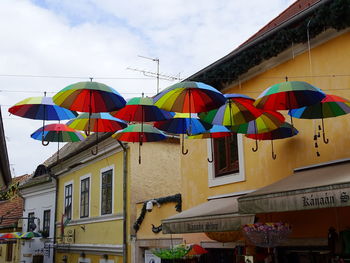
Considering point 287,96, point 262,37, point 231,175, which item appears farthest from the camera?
point 231,175

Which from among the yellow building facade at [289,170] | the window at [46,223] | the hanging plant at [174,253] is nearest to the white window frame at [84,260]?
the window at [46,223]

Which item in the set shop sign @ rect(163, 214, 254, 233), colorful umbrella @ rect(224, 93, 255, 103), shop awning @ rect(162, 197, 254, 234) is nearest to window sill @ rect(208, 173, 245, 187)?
shop awning @ rect(162, 197, 254, 234)

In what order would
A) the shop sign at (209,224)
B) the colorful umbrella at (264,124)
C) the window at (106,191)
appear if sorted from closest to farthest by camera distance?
1. the shop sign at (209,224)
2. the colorful umbrella at (264,124)
3. the window at (106,191)

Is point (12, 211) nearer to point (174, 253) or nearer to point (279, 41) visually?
point (174, 253)

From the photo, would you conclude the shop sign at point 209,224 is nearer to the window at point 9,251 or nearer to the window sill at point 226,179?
the window sill at point 226,179

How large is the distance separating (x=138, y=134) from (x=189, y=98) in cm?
203

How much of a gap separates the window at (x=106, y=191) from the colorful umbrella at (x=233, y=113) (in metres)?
8.62

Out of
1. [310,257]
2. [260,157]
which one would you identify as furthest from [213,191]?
[310,257]

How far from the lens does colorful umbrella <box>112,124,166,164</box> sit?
8250 mm

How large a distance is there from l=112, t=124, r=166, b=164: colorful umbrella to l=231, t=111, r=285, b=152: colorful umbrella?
1486 mm

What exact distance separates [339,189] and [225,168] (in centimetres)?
506

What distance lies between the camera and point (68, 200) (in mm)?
19719

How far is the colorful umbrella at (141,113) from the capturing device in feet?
23.7

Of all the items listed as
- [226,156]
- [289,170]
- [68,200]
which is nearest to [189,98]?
[289,170]
